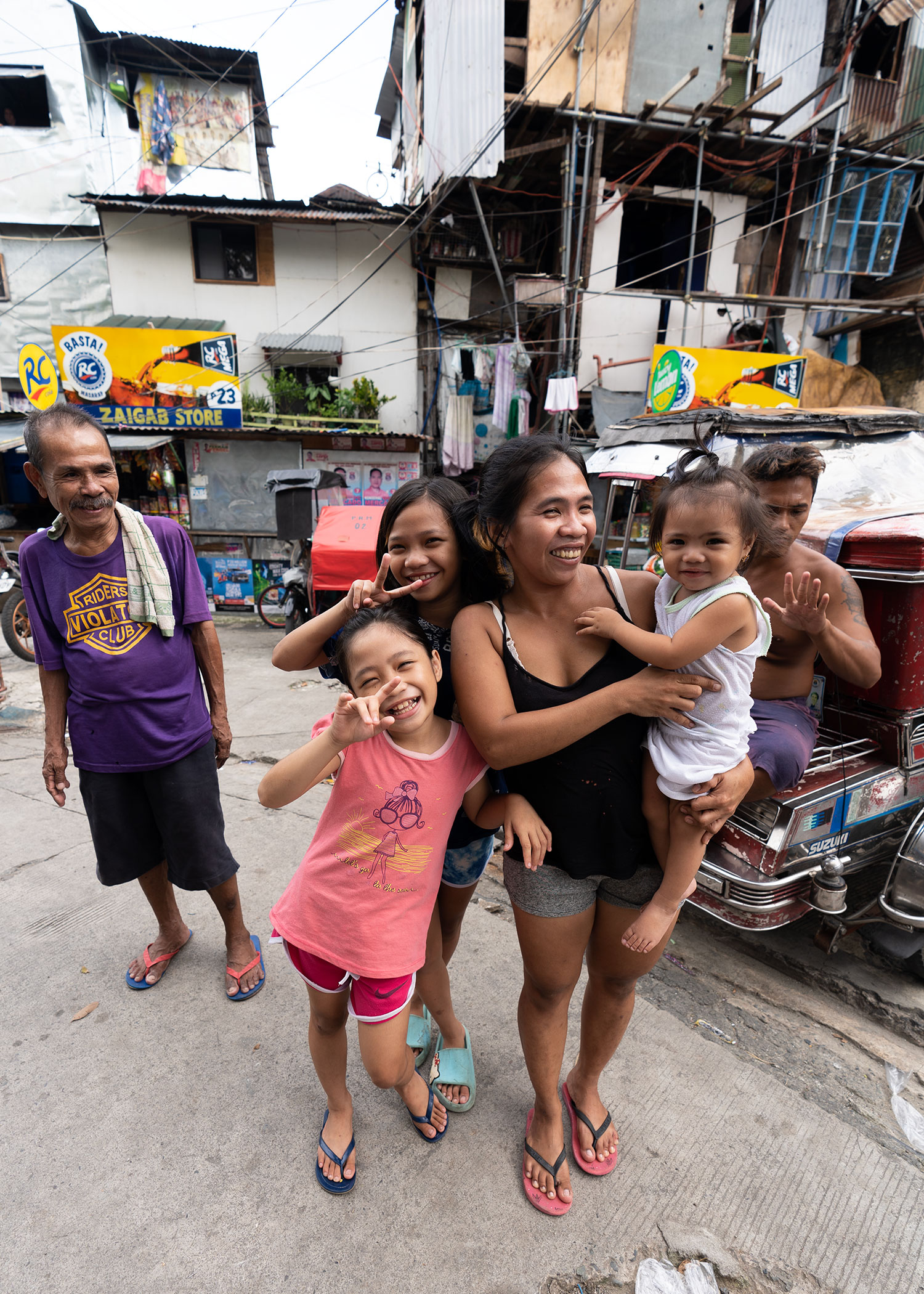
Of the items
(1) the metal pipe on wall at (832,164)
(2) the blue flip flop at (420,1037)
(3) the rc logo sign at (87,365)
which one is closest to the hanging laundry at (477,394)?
(3) the rc logo sign at (87,365)

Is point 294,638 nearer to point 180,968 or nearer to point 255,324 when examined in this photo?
point 180,968

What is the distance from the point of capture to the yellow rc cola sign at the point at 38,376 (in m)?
9.55

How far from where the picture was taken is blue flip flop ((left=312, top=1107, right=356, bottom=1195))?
5.72ft

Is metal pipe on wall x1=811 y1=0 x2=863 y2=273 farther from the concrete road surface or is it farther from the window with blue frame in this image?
the concrete road surface

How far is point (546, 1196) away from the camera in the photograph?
68.2 inches

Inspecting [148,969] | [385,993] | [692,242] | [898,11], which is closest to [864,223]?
[898,11]

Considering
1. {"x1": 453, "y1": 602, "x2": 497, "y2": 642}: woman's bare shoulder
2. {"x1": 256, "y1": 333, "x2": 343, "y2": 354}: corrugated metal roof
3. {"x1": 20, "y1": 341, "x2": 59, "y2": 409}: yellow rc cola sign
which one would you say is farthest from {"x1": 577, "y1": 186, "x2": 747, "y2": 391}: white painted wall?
{"x1": 453, "y1": 602, "x2": 497, "y2": 642}: woman's bare shoulder

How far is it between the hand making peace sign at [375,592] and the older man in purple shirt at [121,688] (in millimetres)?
1017

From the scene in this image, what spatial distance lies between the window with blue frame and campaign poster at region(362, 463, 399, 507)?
847cm

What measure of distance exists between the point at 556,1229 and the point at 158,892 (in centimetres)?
180

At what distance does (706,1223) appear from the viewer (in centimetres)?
170

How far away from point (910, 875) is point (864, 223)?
13078 millimetres

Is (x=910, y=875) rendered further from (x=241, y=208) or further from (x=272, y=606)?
(x=241, y=208)

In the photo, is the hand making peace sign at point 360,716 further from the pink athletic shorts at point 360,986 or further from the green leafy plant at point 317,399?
the green leafy plant at point 317,399
